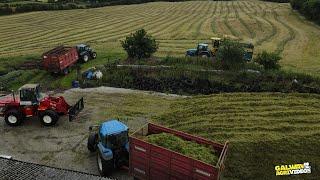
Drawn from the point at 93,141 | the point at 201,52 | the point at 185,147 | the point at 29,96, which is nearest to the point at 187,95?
the point at 201,52

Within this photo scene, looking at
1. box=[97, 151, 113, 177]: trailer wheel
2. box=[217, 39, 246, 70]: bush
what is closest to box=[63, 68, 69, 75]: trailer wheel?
box=[217, 39, 246, 70]: bush

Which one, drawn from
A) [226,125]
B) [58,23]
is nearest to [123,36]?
[58,23]

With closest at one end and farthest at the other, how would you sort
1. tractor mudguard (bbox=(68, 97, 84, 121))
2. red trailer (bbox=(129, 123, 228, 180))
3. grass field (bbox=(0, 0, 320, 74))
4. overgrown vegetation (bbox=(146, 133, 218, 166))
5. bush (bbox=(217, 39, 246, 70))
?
red trailer (bbox=(129, 123, 228, 180)), overgrown vegetation (bbox=(146, 133, 218, 166)), tractor mudguard (bbox=(68, 97, 84, 121)), bush (bbox=(217, 39, 246, 70)), grass field (bbox=(0, 0, 320, 74))

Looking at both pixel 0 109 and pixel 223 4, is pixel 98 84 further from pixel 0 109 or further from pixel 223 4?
pixel 223 4

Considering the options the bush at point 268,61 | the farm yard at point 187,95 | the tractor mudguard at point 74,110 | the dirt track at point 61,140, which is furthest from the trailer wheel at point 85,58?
the bush at point 268,61

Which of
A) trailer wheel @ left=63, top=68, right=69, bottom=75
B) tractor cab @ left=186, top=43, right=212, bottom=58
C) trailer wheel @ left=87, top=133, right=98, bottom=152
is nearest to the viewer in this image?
trailer wheel @ left=87, top=133, right=98, bottom=152

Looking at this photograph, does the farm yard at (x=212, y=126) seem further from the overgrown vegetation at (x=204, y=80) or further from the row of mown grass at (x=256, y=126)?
the overgrown vegetation at (x=204, y=80)

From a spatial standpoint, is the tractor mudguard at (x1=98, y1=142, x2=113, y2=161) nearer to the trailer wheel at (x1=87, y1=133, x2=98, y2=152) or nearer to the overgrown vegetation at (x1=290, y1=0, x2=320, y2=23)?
the trailer wheel at (x1=87, y1=133, x2=98, y2=152)
